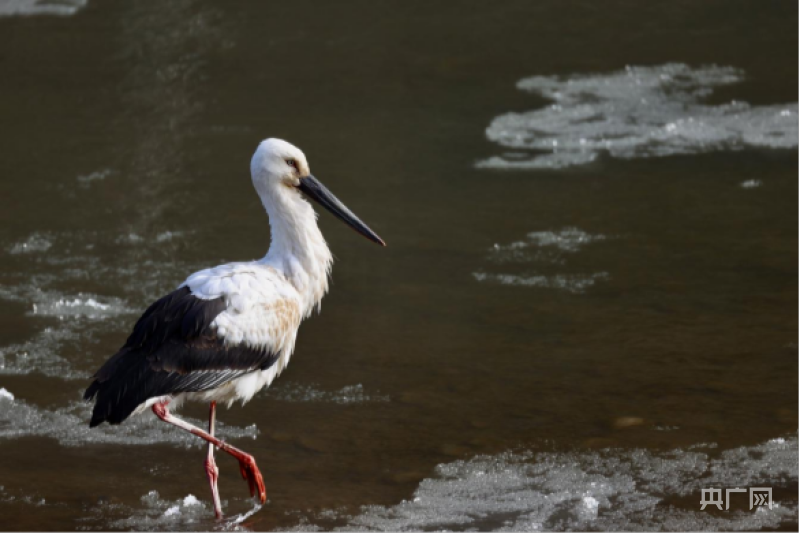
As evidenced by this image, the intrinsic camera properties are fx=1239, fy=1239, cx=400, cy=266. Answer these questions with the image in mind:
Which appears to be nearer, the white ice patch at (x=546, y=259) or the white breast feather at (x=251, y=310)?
the white breast feather at (x=251, y=310)

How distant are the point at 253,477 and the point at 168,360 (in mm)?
583

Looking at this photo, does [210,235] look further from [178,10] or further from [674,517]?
[178,10]

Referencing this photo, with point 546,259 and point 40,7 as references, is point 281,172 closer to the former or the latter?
point 546,259

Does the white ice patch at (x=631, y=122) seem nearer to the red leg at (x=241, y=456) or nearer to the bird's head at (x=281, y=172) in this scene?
the bird's head at (x=281, y=172)

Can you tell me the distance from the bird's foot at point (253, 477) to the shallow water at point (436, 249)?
8cm

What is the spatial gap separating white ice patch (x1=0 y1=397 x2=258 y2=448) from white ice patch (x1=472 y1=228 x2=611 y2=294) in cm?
234

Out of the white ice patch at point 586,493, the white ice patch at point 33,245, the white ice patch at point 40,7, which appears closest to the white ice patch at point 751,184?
the white ice patch at point 586,493

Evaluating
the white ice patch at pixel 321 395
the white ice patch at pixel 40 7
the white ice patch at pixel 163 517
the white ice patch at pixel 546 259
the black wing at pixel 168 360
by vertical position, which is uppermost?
the white ice patch at pixel 40 7

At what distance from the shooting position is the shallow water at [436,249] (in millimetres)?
5168

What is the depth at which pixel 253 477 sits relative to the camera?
4980mm

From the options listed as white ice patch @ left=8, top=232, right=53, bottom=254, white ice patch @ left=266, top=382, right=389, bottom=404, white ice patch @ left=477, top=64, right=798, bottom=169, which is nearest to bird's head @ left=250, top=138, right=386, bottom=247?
white ice patch @ left=266, top=382, right=389, bottom=404

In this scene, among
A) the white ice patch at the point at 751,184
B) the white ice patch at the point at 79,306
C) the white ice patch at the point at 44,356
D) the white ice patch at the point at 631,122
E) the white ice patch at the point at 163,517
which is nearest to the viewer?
the white ice patch at the point at 163,517

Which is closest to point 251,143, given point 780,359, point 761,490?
point 780,359

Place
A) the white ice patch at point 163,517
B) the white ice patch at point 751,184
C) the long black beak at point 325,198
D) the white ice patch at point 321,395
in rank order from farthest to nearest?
the white ice patch at point 751,184, the white ice patch at point 321,395, the long black beak at point 325,198, the white ice patch at point 163,517
